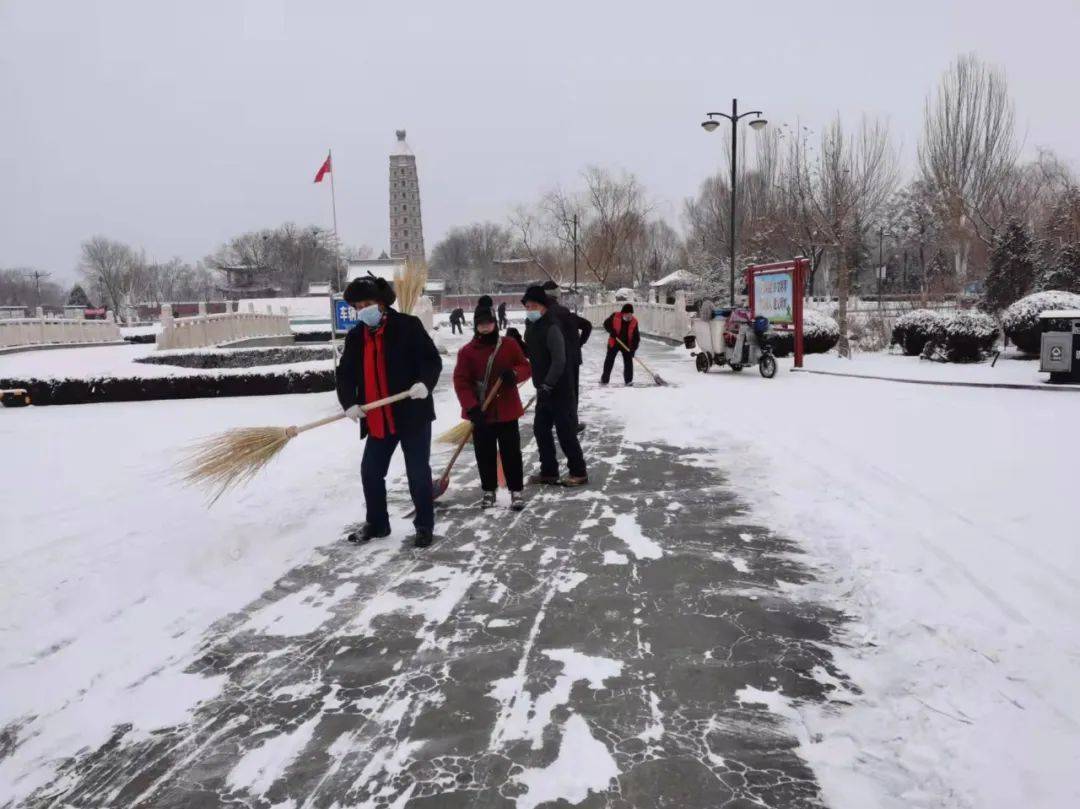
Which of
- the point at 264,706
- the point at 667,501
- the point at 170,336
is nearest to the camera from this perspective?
the point at 264,706

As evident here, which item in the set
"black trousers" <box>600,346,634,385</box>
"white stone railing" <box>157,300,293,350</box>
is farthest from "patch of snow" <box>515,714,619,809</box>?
"white stone railing" <box>157,300,293,350</box>

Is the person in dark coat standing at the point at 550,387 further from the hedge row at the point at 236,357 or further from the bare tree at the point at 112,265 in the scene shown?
the bare tree at the point at 112,265

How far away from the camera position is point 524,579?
4355mm

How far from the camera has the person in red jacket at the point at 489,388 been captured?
5758 mm

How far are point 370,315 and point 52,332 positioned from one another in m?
30.7

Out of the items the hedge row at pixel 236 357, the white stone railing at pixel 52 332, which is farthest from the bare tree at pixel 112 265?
the hedge row at pixel 236 357

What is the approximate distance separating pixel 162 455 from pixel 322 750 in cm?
658

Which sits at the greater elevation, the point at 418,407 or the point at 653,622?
the point at 418,407

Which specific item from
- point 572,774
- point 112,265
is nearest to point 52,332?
point 572,774

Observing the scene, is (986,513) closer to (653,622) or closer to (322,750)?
(653,622)

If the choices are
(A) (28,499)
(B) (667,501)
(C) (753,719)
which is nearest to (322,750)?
(C) (753,719)

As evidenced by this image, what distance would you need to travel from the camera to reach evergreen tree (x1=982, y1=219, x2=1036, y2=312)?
2139 centimetres

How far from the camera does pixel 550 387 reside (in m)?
6.32

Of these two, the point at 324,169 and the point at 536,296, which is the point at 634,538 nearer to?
the point at 536,296
